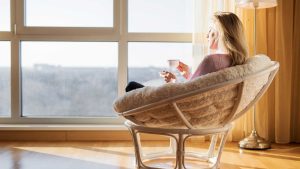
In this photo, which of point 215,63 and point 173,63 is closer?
point 215,63

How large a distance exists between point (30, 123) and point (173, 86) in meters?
2.05

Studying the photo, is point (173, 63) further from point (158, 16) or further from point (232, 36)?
point (158, 16)

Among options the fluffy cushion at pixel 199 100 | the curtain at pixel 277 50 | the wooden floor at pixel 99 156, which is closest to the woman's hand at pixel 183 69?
the fluffy cushion at pixel 199 100

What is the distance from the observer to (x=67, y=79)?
11.3 feet

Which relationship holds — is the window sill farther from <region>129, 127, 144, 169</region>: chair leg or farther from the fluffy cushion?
the fluffy cushion

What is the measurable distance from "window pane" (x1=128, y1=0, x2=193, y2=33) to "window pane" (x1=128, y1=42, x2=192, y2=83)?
0.46ft

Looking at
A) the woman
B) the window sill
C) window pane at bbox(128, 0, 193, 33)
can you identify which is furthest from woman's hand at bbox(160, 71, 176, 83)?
window pane at bbox(128, 0, 193, 33)

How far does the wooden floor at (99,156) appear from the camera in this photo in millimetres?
2312

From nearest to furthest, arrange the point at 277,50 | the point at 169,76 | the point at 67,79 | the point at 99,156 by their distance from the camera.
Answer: the point at 169,76 < the point at 99,156 < the point at 277,50 < the point at 67,79

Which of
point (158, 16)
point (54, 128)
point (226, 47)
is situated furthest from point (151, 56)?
point (226, 47)

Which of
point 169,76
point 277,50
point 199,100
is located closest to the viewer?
point 199,100

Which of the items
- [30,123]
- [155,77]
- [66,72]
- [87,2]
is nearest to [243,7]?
[155,77]

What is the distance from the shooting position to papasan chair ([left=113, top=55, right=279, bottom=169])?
1.67 metres

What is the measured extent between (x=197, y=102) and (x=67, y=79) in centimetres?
198
